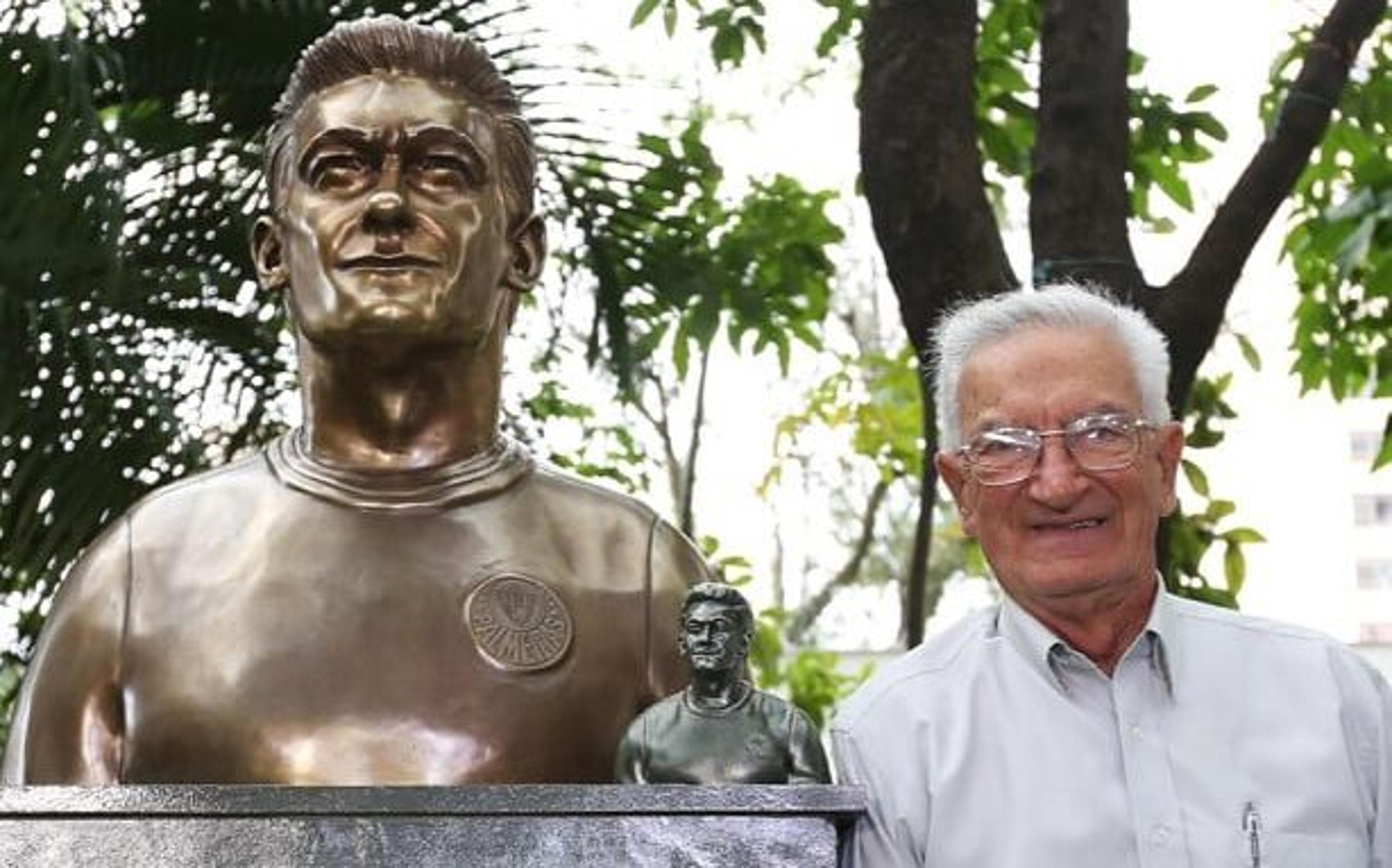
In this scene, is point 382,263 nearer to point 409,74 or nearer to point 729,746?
point 409,74

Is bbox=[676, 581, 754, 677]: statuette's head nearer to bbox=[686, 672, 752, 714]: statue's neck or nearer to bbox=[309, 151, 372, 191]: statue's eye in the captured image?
bbox=[686, 672, 752, 714]: statue's neck

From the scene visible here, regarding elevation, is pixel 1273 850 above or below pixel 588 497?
below

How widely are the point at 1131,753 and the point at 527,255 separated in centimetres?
135

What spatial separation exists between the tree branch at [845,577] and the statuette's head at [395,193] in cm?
655

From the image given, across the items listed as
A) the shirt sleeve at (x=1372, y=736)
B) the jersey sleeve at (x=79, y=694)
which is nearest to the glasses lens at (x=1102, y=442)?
the shirt sleeve at (x=1372, y=736)

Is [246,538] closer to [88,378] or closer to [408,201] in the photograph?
[408,201]

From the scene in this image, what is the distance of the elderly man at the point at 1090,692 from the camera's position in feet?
9.53

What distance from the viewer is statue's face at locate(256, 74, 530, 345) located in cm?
357

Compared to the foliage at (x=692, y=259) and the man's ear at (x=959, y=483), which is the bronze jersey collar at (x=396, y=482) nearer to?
the man's ear at (x=959, y=483)

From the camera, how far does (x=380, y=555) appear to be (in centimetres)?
363

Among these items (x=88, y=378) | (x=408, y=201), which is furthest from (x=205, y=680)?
(x=88, y=378)

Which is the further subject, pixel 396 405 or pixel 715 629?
pixel 396 405

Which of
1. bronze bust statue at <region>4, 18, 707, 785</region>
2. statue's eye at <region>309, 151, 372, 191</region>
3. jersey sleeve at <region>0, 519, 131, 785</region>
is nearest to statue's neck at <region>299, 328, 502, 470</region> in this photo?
bronze bust statue at <region>4, 18, 707, 785</region>

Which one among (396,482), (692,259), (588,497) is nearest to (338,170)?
(396,482)
